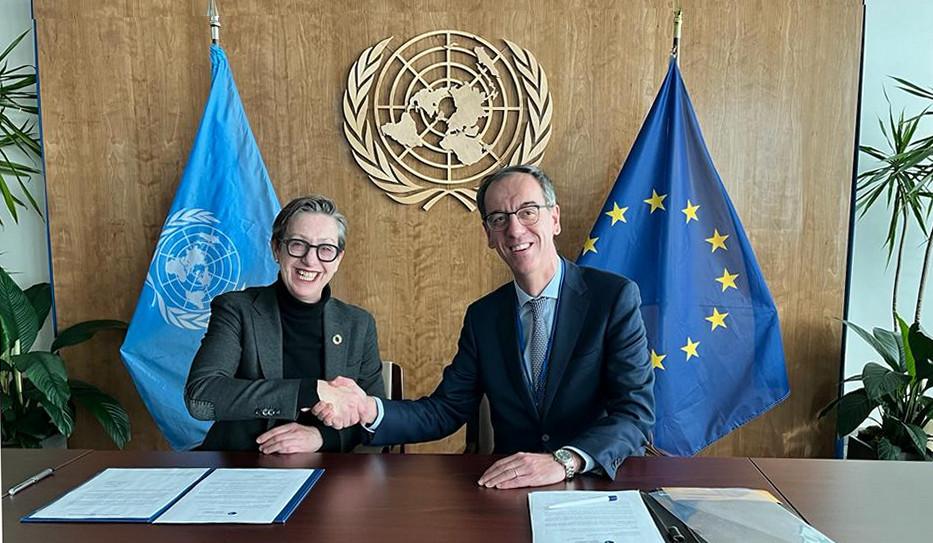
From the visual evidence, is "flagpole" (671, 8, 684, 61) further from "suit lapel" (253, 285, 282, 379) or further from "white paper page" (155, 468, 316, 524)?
"white paper page" (155, 468, 316, 524)

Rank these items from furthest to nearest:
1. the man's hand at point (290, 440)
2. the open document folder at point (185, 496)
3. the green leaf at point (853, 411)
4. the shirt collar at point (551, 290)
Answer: the green leaf at point (853, 411) < the shirt collar at point (551, 290) < the man's hand at point (290, 440) < the open document folder at point (185, 496)

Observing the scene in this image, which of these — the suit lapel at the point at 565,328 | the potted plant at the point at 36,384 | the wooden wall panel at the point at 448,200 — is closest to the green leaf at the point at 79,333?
the potted plant at the point at 36,384

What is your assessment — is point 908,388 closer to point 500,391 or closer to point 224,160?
point 500,391

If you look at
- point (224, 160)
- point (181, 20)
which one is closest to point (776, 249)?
point (224, 160)

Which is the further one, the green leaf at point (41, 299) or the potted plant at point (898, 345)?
the green leaf at point (41, 299)

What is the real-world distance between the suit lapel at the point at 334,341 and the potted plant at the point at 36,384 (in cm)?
124

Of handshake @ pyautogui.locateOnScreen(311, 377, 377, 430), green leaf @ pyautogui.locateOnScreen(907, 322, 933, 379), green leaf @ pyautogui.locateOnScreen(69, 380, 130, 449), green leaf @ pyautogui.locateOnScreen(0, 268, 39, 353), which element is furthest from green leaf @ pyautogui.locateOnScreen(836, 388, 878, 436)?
green leaf @ pyautogui.locateOnScreen(0, 268, 39, 353)

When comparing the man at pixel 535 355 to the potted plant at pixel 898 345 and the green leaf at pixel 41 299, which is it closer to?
the potted plant at pixel 898 345

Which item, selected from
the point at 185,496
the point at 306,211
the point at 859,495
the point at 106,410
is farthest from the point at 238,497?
the point at 106,410

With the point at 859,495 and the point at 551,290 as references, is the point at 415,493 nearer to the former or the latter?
the point at 551,290

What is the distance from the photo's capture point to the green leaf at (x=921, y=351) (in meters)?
2.57

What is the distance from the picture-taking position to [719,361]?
2801 mm

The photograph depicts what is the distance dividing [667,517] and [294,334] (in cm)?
123

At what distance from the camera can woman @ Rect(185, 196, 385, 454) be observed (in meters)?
1.93
